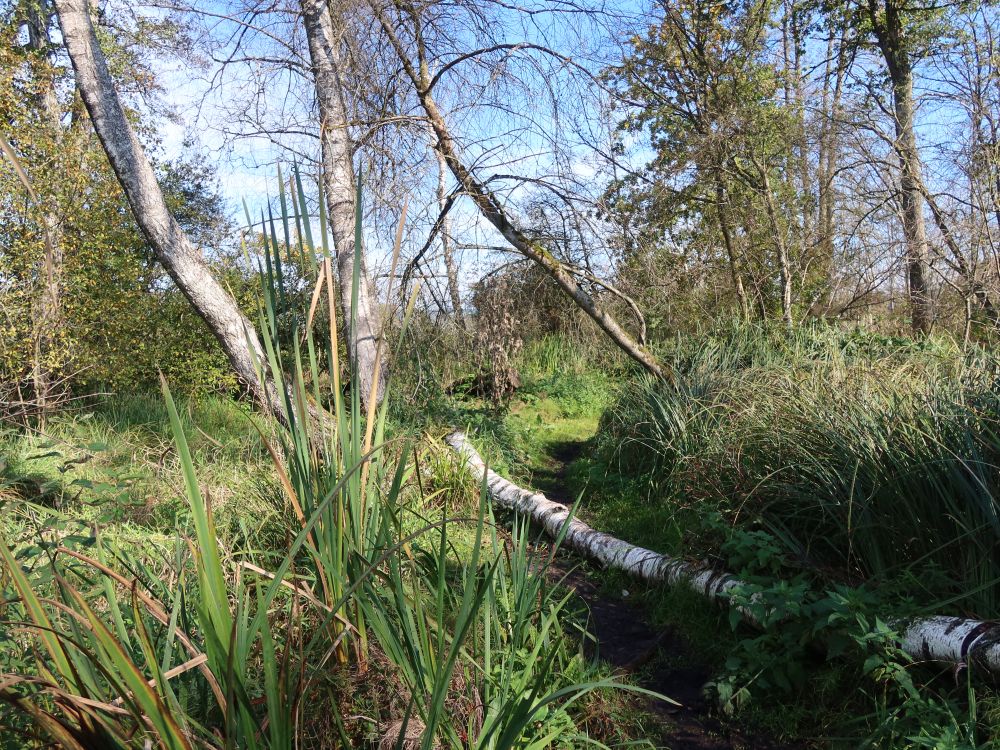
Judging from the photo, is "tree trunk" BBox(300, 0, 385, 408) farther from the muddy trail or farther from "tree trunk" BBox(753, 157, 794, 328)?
"tree trunk" BBox(753, 157, 794, 328)

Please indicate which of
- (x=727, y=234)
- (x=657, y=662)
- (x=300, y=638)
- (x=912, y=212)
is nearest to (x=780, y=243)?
(x=727, y=234)

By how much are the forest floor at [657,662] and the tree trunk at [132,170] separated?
321 centimetres

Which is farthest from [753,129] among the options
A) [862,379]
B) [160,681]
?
[160,681]

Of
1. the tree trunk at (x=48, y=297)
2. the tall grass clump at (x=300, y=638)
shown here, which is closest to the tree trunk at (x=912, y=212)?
the tall grass clump at (x=300, y=638)

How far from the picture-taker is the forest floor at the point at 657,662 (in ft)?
10.1

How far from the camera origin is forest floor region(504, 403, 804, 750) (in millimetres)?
3076

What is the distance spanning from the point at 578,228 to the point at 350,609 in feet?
17.9

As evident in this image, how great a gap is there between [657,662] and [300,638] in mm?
2410

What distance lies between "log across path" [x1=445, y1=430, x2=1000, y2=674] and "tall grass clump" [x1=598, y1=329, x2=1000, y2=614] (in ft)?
0.52

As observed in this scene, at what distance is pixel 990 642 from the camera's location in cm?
273

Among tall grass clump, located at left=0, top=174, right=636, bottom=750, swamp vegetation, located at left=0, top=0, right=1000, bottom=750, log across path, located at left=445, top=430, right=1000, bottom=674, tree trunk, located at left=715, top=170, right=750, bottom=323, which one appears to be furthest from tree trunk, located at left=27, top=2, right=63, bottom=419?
tree trunk, located at left=715, top=170, right=750, bottom=323

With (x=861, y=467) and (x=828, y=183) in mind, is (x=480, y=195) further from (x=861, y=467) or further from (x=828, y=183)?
(x=828, y=183)

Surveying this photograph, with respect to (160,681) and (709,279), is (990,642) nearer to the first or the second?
(160,681)

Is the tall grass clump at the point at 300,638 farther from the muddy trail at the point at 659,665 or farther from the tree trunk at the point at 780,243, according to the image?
the tree trunk at the point at 780,243
